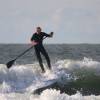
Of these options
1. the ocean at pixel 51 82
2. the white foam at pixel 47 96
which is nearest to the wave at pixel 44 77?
the ocean at pixel 51 82

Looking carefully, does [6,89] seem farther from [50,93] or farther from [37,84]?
[50,93]

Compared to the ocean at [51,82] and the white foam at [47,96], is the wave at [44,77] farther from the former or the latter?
the white foam at [47,96]

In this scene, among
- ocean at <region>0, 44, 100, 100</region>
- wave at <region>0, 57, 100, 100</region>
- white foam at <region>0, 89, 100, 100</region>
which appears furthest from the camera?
wave at <region>0, 57, 100, 100</region>

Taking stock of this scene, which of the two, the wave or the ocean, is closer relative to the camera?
the ocean

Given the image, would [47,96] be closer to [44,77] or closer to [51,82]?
[51,82]

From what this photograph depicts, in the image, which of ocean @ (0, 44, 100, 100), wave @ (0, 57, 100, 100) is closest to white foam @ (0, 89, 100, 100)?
ocean @ (0, 44, 100, 100)

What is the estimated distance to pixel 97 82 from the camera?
20.5m

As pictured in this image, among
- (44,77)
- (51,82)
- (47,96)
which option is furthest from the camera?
(44,77)

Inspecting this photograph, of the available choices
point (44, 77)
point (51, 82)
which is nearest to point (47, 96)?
point (51, 82)

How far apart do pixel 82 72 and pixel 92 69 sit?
1.33m

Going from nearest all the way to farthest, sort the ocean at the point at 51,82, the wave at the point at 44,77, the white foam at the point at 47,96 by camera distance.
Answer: the white foam at the point at 47,96
the ocean at the point at 51,82
the wave at the point at 44,77

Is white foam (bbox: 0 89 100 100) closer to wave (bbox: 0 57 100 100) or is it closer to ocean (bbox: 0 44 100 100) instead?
ocean (bbox: 0 44 100 100)

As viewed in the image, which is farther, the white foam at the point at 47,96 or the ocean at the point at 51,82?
the ocean at the point at 51,82

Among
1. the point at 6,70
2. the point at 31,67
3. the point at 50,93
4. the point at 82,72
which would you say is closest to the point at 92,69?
the point at 82,72
